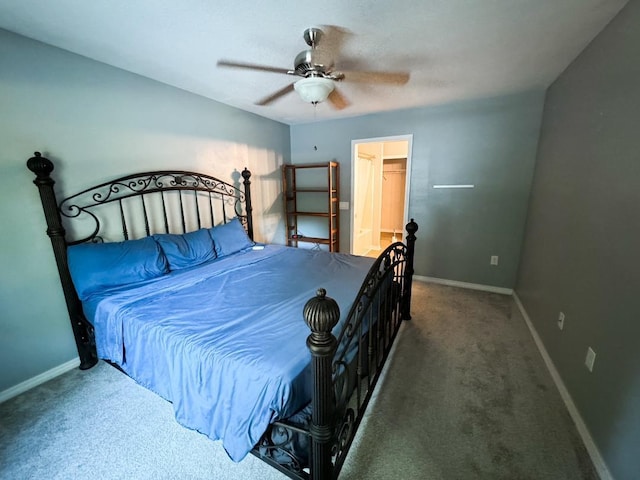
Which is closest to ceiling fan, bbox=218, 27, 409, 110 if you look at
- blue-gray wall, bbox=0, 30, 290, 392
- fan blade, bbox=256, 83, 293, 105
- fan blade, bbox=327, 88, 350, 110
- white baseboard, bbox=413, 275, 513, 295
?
fan blade, bbox=256, 83, 293, 105

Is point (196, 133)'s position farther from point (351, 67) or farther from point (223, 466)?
point (223, 466)

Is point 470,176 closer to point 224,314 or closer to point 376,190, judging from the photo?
point 376,190

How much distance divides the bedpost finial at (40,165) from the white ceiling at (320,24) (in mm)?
827

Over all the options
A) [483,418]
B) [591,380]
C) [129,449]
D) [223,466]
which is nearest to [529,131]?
[591,380]

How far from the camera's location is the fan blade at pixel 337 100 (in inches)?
115

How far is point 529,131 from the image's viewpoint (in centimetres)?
303

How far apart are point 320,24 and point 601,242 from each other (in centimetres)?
220

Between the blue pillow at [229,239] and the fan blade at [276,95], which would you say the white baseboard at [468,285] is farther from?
the fan blade at [276,95]

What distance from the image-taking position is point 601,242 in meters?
1.54

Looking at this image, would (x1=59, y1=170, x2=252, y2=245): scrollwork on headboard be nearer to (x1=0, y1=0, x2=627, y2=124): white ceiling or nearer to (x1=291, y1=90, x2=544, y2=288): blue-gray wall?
(x1=0, y1=0, x2=627, y2=124): white ceiling

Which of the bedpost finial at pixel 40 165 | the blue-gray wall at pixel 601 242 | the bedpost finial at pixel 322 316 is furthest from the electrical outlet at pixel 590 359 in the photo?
the bedpost finial at pixel 40 165

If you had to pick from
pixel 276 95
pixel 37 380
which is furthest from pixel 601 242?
pixel 37 380

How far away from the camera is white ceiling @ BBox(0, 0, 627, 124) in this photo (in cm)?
150

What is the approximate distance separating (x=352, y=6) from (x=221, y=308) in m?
2.02
